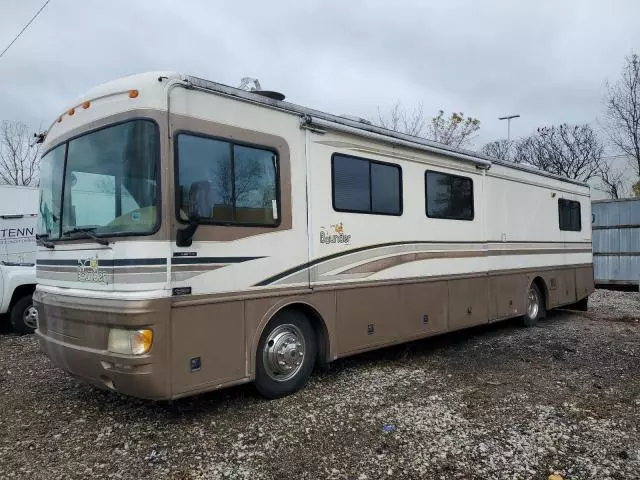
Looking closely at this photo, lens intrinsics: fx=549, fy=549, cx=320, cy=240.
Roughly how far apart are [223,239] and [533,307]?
712 cm

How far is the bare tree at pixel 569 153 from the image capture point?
30.8 metres

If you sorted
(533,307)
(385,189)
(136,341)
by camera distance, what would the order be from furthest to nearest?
(533,307) → (385,189) → (136,341)

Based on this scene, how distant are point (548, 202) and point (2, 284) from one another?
31.7 ft

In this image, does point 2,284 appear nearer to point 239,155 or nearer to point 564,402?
point 239,155

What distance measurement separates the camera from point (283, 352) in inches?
208

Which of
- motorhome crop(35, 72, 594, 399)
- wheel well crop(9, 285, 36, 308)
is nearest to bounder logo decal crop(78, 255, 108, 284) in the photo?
motorhome crop(35, 72, 594, 399)

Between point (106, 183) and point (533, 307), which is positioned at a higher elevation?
point (106, 183)

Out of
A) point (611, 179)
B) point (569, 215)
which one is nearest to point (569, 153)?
point (611, 179)

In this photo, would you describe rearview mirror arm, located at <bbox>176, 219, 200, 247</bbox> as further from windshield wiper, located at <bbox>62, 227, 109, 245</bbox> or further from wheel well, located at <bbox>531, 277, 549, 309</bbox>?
wheel well, located at <bbox>531, 277, 549, 309</bbox>

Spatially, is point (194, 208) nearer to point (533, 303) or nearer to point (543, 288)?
point (533, 303)

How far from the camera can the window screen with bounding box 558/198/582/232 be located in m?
10.8

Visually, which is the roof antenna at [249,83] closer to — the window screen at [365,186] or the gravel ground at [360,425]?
the window screen at [365,186]

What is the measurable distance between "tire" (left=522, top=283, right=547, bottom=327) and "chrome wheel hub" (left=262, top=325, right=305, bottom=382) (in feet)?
18.1

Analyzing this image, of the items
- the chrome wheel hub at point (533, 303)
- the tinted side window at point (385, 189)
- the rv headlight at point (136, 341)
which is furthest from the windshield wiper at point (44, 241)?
the chrome wheel hub at point (533, 303)
